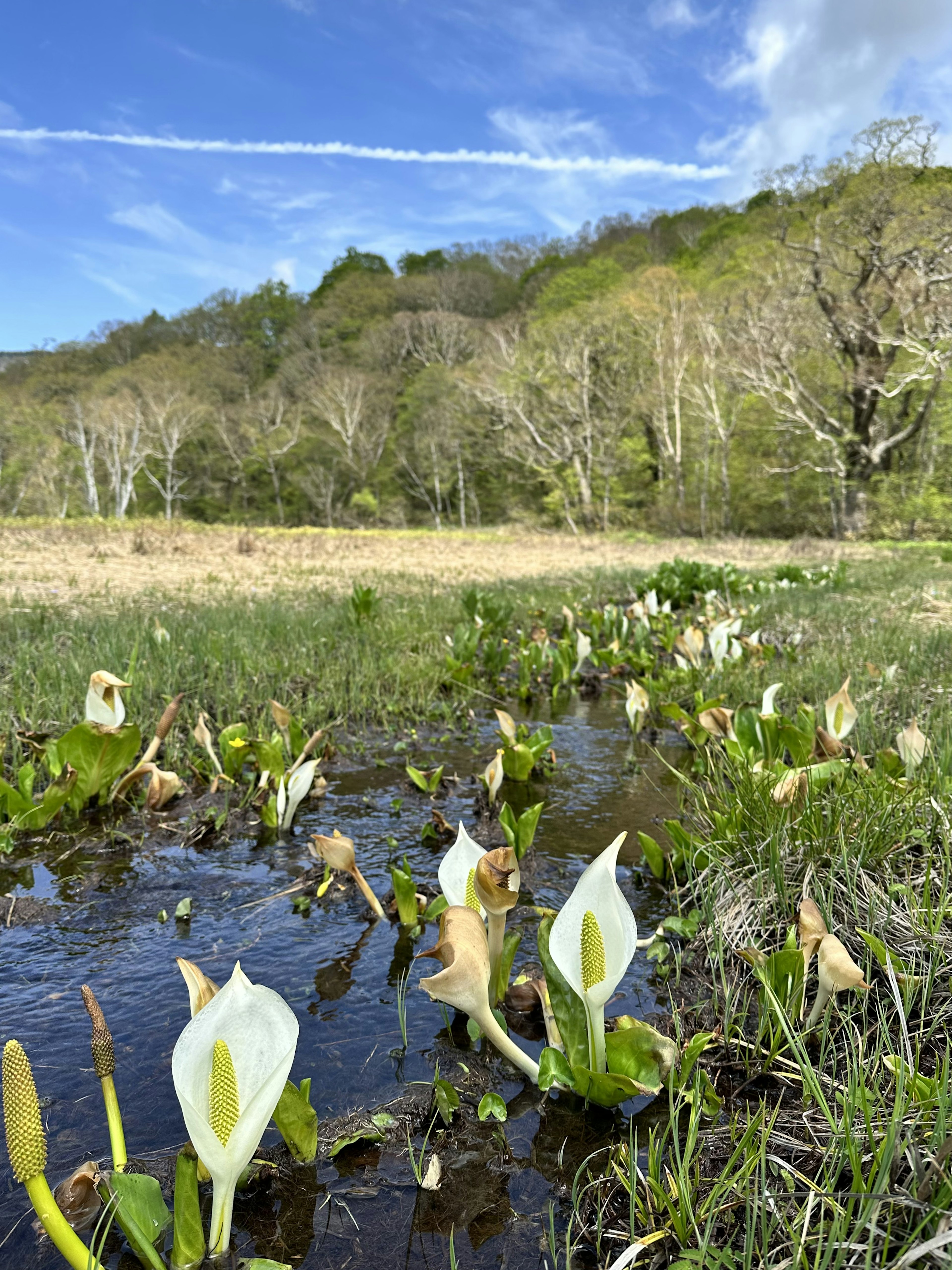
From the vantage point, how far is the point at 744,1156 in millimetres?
1444

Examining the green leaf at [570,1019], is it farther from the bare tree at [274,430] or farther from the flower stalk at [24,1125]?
the bare tree at [274,430]

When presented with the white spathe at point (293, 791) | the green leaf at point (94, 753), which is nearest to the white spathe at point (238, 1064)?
the white spathe at point (293, 791)

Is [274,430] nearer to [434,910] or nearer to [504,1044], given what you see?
[434,910]

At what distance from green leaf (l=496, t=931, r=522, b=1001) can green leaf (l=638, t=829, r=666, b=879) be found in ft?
2.72

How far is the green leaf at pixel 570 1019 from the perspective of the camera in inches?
62.3

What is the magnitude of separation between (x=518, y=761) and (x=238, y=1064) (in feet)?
8.13

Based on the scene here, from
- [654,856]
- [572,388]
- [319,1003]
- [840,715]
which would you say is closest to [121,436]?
[572,388]

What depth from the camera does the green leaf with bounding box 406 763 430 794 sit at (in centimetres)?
352

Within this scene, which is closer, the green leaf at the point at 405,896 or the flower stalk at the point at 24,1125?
the flower stalk at the point at 24,1125

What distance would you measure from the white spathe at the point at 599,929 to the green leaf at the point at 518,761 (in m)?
2.03

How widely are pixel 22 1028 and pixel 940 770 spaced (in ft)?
8.75

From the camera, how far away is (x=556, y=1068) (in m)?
1.60

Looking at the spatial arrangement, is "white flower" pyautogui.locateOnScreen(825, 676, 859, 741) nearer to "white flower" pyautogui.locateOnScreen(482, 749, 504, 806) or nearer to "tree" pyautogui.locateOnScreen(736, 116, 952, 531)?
"white flower" pyautogui.locateOnScreen(482, 749, 504, 806)

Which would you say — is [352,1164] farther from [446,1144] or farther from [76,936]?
[76,936]
